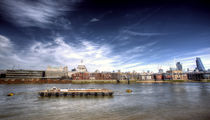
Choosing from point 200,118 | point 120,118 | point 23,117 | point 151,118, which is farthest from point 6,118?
point 200,118

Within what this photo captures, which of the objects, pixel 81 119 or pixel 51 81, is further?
pixel 51 81

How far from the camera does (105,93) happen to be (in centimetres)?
5166

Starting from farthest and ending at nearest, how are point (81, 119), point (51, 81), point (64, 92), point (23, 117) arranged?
point (51, 81) → point (64, 92) → point (23, 117) → point (81, 119)

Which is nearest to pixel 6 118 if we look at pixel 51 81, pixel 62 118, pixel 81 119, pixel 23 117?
pixel 23 117

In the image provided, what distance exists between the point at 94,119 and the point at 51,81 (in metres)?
179

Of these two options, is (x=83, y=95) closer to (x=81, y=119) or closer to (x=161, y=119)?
(x=81, y=119)

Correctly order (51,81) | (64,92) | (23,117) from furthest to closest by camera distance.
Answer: (51,81) < (64,92) < (23,117)

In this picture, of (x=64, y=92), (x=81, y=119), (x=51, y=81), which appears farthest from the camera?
(x=51, y=81)

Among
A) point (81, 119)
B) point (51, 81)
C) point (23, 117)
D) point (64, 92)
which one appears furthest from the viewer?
point (51, 81)

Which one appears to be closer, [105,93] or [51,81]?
[105,93]

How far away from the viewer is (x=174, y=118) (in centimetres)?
2286

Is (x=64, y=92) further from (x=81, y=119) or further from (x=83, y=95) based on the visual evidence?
(x=81, y=119)

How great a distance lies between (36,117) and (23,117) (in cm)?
249

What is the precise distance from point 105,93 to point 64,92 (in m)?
16.8
